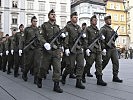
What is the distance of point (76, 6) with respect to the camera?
8019cm

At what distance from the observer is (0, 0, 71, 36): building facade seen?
215 ft

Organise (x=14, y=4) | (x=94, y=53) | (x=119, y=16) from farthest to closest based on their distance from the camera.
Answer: (x=119, y=16) < (x=14, y=4) < (x=94, y=53)

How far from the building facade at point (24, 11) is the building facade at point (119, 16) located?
16689mm

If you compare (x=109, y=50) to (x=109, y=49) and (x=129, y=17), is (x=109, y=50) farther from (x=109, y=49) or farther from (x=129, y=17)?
(x=129, y=17)

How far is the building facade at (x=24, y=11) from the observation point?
65625 mm

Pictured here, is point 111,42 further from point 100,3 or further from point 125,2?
point 125,2

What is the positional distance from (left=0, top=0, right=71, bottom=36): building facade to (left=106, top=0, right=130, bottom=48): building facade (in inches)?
657

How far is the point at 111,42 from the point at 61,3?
209 ft

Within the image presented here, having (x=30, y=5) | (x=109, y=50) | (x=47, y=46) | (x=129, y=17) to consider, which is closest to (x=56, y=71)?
(x=47, y=46)

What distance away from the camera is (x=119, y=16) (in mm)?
87125

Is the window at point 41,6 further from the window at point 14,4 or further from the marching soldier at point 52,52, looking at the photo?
the marching soldier at point 52,52

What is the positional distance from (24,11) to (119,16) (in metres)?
30.0

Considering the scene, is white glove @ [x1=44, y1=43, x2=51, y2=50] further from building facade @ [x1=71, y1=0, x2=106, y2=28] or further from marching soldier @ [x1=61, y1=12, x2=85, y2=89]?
building facade @ [x1=71, y1=0, x2=106, y2=28]

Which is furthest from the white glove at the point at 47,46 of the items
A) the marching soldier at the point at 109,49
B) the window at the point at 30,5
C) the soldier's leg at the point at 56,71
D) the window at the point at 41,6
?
the window at the point at 41,6
